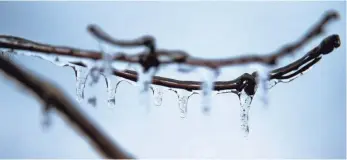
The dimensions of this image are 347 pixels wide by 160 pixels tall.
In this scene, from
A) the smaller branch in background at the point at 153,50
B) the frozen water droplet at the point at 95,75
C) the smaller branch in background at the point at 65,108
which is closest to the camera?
the smaller branch in background at the point at 65,108

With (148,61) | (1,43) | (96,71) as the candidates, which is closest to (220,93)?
(96,71)

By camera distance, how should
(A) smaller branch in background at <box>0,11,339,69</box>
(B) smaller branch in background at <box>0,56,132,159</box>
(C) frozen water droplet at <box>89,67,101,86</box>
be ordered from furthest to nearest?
(C) frozen water droplet at <box>89,67,101,86</box>, (A) smaller branch in background at <box>0,11,339,69</box>, (B) smaller branch in background at <box>0,56,132,159</box>

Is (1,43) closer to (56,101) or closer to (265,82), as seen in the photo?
(56,101)

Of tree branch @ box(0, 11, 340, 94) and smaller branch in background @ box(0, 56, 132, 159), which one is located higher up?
tree branch @ box(0, 11, 340, 94)

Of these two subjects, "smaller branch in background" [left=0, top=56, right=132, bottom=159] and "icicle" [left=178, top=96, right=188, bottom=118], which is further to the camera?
"icicle" [left=178, top=96, right=188, bottom=118]

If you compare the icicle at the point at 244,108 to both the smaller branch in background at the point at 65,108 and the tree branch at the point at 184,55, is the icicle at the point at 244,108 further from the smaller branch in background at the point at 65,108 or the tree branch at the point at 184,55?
the smaller branch in background at the point at 65,108

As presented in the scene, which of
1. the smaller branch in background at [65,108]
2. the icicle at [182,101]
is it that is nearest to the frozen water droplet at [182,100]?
the icicle at [182,101]

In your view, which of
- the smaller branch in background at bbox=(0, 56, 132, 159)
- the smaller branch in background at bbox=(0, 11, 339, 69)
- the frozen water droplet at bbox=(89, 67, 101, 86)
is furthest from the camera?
the frozen water droplet at bbox=(89, 67, 101, 86)

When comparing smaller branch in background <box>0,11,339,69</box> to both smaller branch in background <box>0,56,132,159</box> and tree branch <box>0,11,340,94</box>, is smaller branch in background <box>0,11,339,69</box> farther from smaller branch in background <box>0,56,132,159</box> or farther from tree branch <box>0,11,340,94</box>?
smaller branch in background <box>0,56,132,159</box>

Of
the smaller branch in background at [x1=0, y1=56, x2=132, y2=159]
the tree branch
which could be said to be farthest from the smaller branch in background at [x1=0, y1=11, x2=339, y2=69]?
the smaller branch in background at [x1=0, y1=56, x2=132, y2=159]
